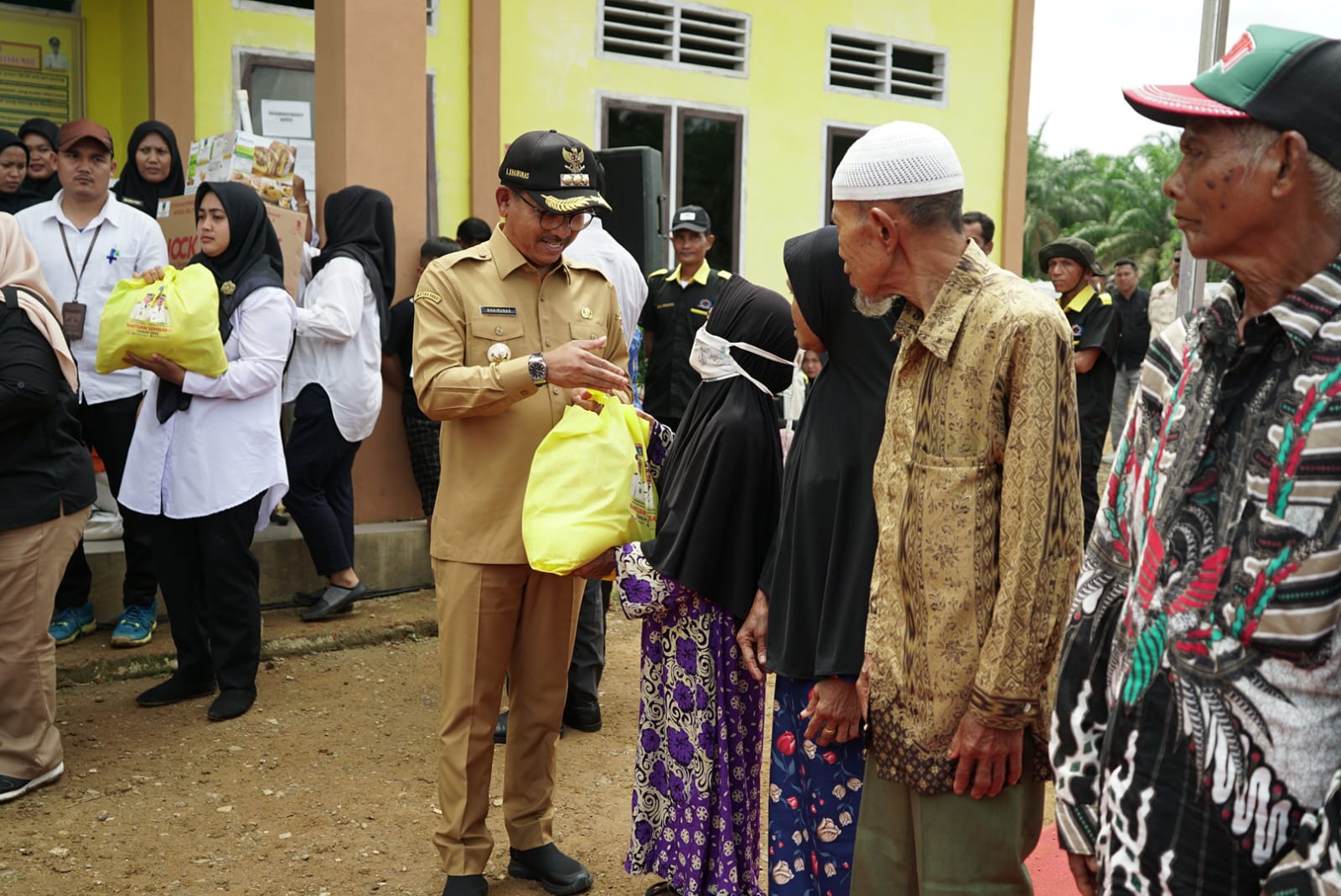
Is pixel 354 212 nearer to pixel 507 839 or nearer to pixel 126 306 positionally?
pixel 126 306

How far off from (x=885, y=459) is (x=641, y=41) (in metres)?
8.99

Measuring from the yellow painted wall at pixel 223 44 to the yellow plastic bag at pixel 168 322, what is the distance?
4352 mm

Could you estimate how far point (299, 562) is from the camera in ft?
21.1

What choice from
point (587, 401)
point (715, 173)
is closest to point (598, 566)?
point (587, 401)

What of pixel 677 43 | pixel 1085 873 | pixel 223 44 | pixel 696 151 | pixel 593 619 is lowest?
pixel 593 619

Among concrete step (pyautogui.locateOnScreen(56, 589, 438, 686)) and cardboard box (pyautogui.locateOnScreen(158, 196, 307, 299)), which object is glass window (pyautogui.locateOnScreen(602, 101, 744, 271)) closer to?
cardboard box (pyautogui.locateOnScreen(158, 196, 307, 299))

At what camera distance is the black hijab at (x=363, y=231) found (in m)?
6.04

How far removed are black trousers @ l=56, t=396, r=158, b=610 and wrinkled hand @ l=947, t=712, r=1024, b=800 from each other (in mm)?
4539

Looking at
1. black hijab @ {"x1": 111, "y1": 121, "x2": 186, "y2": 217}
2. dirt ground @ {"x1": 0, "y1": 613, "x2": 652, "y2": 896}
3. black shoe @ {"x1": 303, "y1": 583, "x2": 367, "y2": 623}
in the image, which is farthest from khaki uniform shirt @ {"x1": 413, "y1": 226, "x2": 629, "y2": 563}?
black hijab @ {"x1": 111, "y1": 121, "x2": 186, "y2": 217}

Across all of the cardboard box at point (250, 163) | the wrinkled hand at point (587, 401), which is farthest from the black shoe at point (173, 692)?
the wrinkled hand at point (587, 401)

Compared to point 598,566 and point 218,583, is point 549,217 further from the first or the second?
point 218,583

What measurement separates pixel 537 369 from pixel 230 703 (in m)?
2.59

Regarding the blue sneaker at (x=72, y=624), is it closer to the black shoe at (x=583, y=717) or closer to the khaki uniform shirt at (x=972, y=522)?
the black shoe at (x=583, y=717)

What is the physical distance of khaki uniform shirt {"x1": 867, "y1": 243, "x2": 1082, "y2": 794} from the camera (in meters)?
2.11
